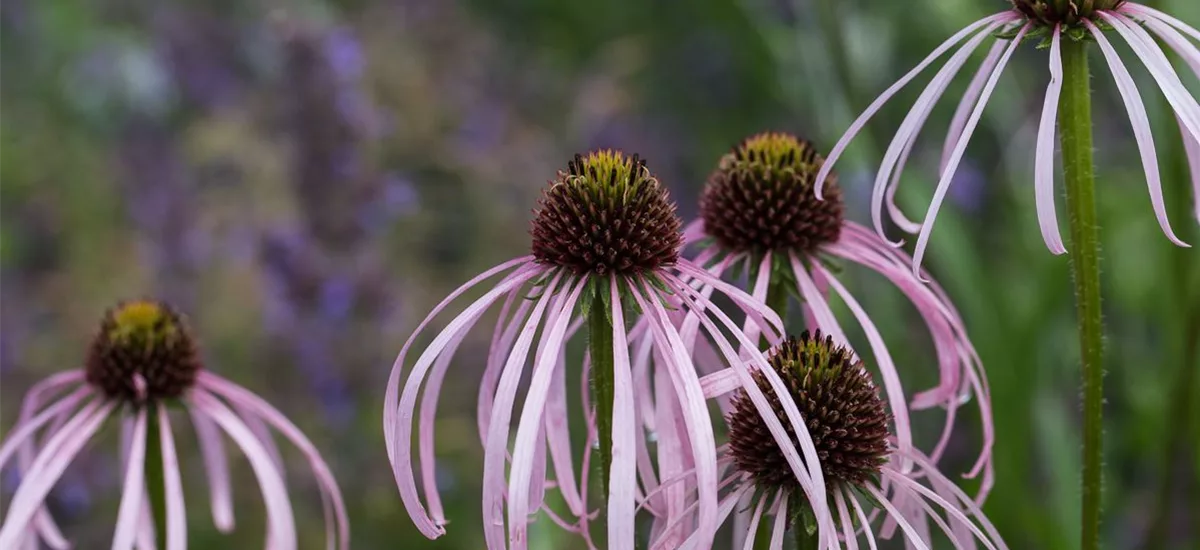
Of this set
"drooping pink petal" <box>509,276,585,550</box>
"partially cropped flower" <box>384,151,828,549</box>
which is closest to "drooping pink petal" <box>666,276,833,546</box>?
"partially cropped flower" <box>384,151,828,549</box>

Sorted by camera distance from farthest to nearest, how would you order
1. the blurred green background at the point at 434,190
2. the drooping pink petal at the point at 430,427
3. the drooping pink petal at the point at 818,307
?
the blurred green background at the point at 434,190
the drooping pink petal at the point at 818,307
the drooping pink petal at the point at 430,427

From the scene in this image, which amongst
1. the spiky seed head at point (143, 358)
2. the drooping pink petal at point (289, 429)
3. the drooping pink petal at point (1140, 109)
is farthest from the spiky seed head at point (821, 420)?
the spiky seed head at point (143, 358)

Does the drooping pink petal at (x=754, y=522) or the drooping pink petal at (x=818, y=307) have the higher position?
the drooping pink petal at (x=818, y=307)

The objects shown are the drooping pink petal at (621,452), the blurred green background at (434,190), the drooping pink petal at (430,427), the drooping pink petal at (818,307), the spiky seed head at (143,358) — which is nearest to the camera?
the drooping pink petal at (621,452)

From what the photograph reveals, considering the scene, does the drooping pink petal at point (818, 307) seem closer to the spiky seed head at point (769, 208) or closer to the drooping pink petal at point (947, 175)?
the spiky seed head at point (769, 208)

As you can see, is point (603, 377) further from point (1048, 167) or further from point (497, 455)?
point (1048, 167)

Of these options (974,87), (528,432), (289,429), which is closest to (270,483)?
(289,429)
